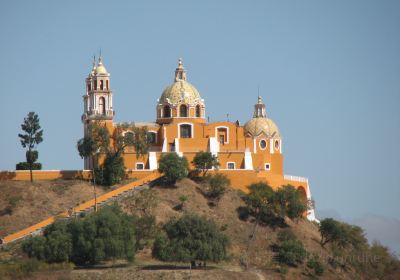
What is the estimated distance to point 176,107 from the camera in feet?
358

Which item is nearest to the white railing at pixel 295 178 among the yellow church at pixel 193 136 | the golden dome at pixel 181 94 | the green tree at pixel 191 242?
the yellow church at pixel 193 136

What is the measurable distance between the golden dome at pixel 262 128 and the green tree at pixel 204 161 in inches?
361

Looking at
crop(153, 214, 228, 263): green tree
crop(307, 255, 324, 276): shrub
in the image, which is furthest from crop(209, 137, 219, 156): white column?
crop(153, 214, 228, 263): green tree

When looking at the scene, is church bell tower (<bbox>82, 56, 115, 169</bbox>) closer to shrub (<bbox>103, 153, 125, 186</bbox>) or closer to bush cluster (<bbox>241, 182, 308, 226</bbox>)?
shrub (<bbox>103, 153, 125, 186</bbox>)

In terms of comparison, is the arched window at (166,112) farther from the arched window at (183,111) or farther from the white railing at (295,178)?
the white railing at (295,178)

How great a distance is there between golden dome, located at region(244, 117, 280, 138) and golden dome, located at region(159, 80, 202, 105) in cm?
524

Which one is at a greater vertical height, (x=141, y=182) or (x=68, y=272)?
(x=141, y=182)

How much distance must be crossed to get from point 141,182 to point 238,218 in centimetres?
762

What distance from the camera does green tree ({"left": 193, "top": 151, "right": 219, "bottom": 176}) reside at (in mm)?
103062

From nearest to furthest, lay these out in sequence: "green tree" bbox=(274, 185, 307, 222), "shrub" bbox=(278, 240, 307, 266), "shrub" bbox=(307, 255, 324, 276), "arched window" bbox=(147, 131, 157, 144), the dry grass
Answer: the dry grass < "shrub" bbox=(278, 240, 307, 266) < "shrub" bbox=(307, 255, 324, 276) < "green tree" bbox=(274, 185, 307, 222) < "arched window" bbox=(147, 131, 157, 144)

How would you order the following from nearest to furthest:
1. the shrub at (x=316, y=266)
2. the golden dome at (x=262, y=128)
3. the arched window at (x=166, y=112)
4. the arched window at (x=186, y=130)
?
the shrub at (x=316, y=266) → the arched window at (x=186, y=130) → the arched window at (x=166, y=112) → the golden dome at (x=262, y=128)

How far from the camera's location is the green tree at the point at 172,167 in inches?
3967

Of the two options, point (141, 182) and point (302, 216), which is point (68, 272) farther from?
point (302, 216)

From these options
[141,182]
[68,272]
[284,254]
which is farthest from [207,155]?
[68,272]
